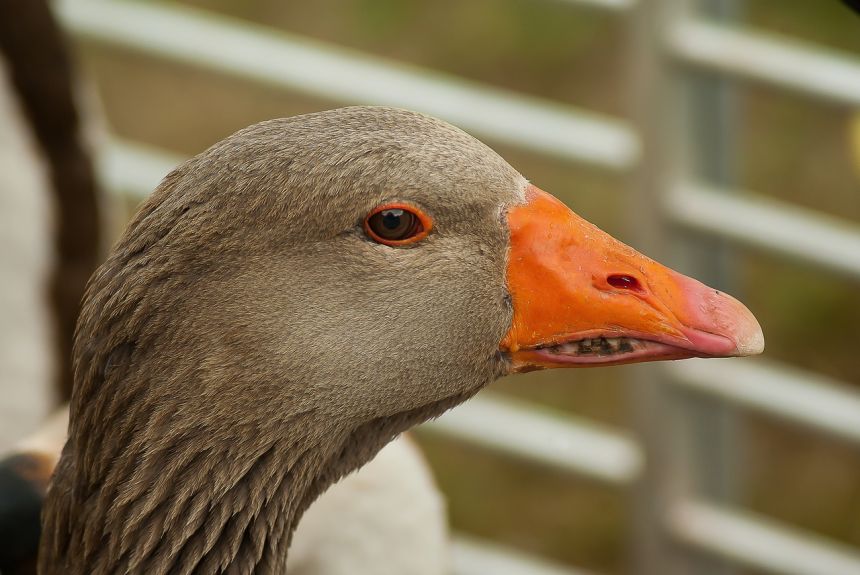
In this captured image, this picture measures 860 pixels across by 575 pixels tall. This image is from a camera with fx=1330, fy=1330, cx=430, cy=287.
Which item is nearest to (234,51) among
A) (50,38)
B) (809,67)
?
(50,38)

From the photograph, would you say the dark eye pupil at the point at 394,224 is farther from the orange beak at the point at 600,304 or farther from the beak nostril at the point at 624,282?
the beak nostril at the point at 624,282

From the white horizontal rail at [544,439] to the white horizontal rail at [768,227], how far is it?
2.10ft

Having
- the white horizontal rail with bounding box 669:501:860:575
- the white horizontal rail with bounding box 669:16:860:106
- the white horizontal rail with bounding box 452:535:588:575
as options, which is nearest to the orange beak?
the white horizontal rail with bounding box 669:16:860:106

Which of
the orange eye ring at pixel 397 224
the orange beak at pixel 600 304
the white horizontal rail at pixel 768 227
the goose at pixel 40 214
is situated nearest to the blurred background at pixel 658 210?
the white horizontal rail at pixel 768 227

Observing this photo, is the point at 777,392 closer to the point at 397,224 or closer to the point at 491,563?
the point at 491,563

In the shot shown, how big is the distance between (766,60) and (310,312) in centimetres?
170

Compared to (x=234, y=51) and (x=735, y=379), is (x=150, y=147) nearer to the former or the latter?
(x=234, y=51)

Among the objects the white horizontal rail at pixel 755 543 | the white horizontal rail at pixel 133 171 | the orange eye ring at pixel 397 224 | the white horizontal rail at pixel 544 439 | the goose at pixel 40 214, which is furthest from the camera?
the white horizontal rail at pixel 133 171

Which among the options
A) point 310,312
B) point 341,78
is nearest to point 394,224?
point 310,312

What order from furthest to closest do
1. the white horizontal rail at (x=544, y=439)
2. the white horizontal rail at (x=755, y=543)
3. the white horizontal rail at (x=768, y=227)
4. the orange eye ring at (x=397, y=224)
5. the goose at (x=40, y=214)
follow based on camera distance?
the white horizontal rail at (x=544, y=439) → the white horizontal rail at (x=755, y=543) → the white horizontal rail at (x=768, y=227) → the goose at (x=40, y=214) → the orange eye ring at (x=397, y=224)

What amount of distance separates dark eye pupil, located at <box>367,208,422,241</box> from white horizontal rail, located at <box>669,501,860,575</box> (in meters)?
1.98

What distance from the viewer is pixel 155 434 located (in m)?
1.62

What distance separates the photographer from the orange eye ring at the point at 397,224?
1561 mm

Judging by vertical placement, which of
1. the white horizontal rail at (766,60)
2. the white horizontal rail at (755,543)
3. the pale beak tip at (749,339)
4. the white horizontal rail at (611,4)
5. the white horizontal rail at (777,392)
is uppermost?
the white horizontal rail at (611,4)
